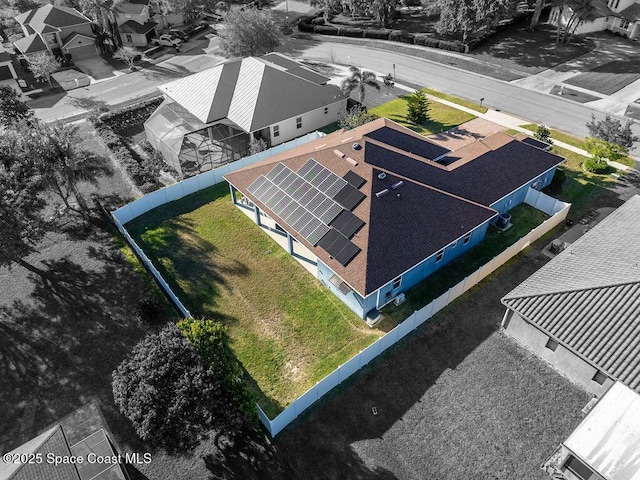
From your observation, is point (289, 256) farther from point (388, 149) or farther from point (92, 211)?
point (92, 211)

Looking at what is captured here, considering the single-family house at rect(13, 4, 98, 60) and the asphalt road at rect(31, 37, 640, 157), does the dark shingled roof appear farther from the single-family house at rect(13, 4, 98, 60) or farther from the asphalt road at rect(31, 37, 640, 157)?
the single-family house at rect(13, 4, 98, 60)

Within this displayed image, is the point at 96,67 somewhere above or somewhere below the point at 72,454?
above

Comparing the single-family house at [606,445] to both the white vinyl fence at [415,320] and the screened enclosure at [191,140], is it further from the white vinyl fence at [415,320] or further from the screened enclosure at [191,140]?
the screened enclosure at [191,140]

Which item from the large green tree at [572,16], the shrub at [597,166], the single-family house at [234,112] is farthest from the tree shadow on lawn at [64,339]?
the large green tree at [572,16]

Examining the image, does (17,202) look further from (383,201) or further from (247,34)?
(247,34)

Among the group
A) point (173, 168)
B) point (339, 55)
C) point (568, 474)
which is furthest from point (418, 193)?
point (339, 55)

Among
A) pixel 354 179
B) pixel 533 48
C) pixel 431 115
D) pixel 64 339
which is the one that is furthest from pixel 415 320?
pixel 533 48
